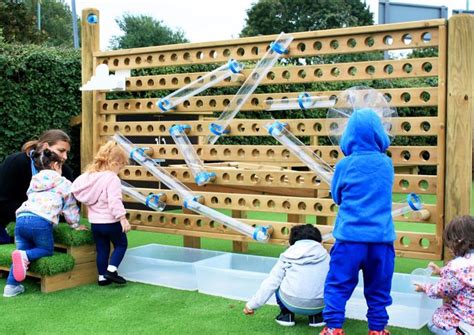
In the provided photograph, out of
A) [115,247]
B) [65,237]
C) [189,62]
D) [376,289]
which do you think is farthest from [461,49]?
[65,237]

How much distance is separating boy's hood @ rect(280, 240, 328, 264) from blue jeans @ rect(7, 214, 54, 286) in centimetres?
191

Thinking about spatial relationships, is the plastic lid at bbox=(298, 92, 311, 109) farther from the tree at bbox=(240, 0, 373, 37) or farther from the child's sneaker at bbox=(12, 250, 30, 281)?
the tree at bbox=(240, 0, 373, 37)

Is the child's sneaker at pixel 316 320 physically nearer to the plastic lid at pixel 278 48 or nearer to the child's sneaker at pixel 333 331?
the child's sneaker at pixel 333 331

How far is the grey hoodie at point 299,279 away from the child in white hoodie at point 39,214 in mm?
1784

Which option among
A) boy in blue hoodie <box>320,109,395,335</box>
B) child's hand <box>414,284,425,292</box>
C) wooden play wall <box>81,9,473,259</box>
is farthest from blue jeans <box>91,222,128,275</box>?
child's hand <box>414,284,425,292</box>

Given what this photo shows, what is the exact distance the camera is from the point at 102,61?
5.71 m

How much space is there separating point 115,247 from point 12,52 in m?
3.37

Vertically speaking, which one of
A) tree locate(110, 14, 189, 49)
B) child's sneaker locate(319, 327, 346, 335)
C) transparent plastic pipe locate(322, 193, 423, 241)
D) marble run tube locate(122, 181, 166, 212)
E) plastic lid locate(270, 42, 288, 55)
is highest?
tree locate(110, 14, 189, 49)


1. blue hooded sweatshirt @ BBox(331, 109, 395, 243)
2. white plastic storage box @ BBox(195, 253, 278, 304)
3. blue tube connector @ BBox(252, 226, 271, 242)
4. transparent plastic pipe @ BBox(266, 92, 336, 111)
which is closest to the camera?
blue hooded sweatshirt @ BBox(331, 109, 395, 243)

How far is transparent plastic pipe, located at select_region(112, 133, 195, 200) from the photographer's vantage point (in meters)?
5.05

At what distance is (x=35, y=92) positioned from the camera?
23.6 ft

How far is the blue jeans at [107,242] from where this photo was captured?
15.5 feet

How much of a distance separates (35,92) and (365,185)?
5.08 meters

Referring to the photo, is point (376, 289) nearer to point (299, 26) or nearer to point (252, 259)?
point (252, 259)
